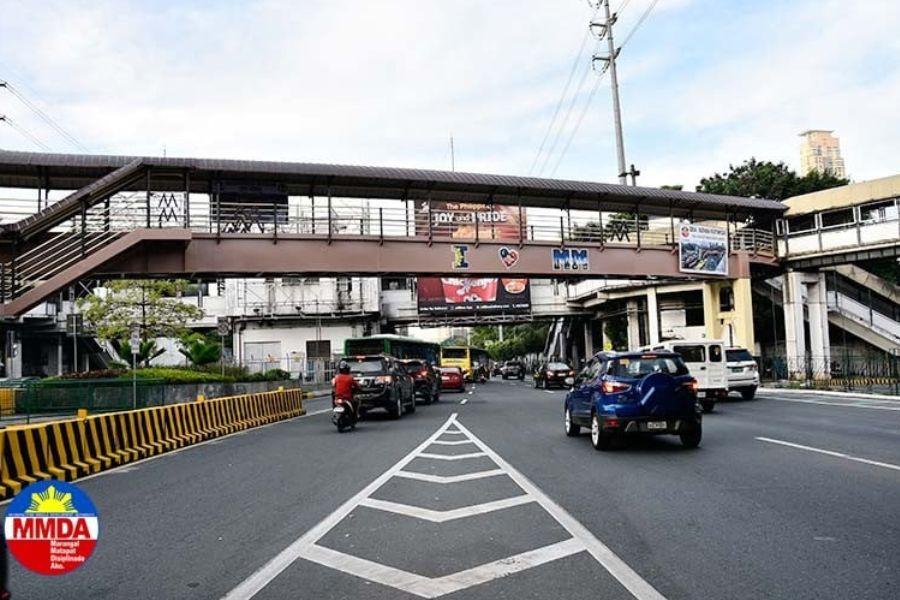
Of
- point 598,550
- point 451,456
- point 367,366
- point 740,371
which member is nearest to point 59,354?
point 367,366

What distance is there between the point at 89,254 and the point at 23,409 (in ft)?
17.0

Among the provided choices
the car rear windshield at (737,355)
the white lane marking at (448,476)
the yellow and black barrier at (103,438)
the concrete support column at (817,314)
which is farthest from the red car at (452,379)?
the white lane marking at (448,476)

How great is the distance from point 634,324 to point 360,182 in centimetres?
3099

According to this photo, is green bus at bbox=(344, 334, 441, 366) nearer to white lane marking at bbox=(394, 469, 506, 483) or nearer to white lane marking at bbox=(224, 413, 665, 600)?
white lane marking at bbox=(394, 469, 506, 483)

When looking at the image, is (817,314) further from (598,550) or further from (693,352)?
(598,550)

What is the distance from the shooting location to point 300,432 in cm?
1909

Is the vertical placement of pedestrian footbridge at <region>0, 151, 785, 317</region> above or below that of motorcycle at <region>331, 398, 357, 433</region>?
above

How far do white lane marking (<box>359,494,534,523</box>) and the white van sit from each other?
45.3 ft

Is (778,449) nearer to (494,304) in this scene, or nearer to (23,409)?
(23,409)

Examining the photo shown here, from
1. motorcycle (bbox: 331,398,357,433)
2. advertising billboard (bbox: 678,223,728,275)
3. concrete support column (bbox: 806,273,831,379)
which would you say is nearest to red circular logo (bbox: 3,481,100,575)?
motorcycle (bbox: 331,398,357,433)

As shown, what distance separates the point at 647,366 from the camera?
42.9 ft

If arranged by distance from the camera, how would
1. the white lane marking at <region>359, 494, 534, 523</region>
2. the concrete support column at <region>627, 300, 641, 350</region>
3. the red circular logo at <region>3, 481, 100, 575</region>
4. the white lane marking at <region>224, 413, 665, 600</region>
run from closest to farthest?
the red circular logo at <region>3, 481, 100, 575</region>, the white lane marking at <region>224, 413, 665, 600</region>, the white lane marking at <region>359, 494, 534, 523</region>, the concrete support column at <region>627, 300, 641, 350</region>

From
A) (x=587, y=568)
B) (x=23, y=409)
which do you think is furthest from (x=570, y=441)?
(x=23, y=409)

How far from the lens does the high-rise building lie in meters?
107
